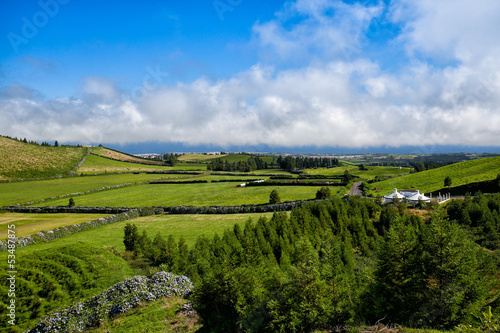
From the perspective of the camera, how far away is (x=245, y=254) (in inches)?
886

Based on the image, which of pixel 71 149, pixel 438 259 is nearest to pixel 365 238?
pixel 438 259

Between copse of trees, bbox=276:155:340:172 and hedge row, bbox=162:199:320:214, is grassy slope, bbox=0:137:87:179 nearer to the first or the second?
hedge row, bbox=162:199:320:214

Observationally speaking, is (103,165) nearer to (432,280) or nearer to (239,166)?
(239,166)

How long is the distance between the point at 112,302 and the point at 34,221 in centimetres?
4382

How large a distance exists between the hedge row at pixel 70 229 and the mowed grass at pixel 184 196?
8.59 meters

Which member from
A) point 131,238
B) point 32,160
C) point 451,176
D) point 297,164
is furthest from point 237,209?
point 297,164

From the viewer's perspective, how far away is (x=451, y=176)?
7238 cm

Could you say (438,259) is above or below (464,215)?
above

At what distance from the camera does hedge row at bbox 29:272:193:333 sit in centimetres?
1370

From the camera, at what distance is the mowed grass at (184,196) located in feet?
212

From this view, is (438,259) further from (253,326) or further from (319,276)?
(253,326)

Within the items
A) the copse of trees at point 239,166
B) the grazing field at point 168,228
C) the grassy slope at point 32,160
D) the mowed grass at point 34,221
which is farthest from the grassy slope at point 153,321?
the copse of trees at point 239,166

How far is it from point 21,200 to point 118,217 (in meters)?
34.0

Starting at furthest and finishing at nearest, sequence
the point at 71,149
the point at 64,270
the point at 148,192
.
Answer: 1. the point at 71,149
2. the point at 148,192
3. the point at 64,270
